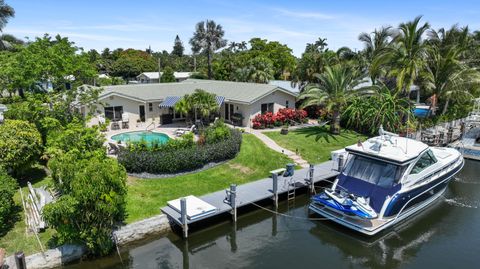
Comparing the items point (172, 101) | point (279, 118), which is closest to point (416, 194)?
point (279, 118)

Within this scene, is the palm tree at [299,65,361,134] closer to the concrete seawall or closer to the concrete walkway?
the concrete walkway

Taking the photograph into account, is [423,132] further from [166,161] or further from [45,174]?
[45,174]

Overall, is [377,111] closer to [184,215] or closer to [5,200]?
[184,215]

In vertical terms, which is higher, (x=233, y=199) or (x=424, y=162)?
(x=424, y=162)

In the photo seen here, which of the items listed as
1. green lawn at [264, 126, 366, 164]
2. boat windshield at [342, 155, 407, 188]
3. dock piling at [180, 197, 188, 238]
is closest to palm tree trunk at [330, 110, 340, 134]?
green lawn at [264, 126, 366, 164]

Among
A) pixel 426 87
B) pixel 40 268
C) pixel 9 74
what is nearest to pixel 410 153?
pixel 40 268

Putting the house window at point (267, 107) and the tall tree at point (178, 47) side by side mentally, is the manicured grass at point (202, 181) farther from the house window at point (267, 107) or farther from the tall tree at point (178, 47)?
the tall tree at point (178, 47)

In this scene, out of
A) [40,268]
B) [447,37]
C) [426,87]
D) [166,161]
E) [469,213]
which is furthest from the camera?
[447,37]
